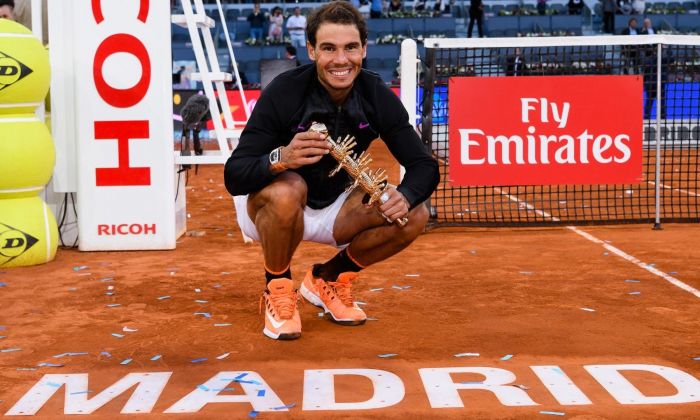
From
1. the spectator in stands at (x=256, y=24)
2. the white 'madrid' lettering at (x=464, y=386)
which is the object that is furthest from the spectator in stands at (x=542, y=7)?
the white 'madrid' lettering at (x=464, y=386)

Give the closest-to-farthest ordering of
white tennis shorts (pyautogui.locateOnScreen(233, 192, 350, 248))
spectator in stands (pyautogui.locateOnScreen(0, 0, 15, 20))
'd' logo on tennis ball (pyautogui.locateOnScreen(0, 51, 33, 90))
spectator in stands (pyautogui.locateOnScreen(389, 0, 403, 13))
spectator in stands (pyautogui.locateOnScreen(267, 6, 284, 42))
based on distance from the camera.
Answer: white tennis shorts (pyautogui.locateOnScreen(233, 192, 350, 248)) → 'd' logo on tennis ball (pyautogui.locateOnScreen(0, 51, 33, 90)) → spectator in stands (pyautogui.locateOnScreen(0, 0, 15, 20)) → spectator in stands (pyautogui.locateOnScreen(267, 6, 284, 42)) → spectator in stands (pyautogui.locateOnScreen(389, 0, 403, 13))

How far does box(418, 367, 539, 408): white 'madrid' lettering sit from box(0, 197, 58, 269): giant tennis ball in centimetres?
346

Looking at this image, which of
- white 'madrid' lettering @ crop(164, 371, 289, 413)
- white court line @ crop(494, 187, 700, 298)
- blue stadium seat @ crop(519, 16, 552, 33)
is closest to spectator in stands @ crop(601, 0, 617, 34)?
blue stadium seat @ crop(519, 16, 552, 33)

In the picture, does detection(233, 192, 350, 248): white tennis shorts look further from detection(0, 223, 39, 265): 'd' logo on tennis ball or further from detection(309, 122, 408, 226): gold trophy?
detection(0, 223, 39, 265): 'd' logo on tennis ball

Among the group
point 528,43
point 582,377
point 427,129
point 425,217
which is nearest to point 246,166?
point 425,217

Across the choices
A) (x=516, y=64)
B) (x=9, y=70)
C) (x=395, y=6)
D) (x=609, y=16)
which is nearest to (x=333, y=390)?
(x=9, y=70)

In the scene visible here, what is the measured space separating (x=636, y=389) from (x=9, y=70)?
4.39 metres

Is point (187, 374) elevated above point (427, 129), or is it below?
below

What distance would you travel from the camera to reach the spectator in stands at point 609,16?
936 inches

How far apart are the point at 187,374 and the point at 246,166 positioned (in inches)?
39.6

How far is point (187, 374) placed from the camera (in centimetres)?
389

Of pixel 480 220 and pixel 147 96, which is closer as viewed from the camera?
pixel 147 96

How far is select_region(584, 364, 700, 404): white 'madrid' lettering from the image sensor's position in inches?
139

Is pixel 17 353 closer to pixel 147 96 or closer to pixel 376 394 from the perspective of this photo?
pixel 376 394
